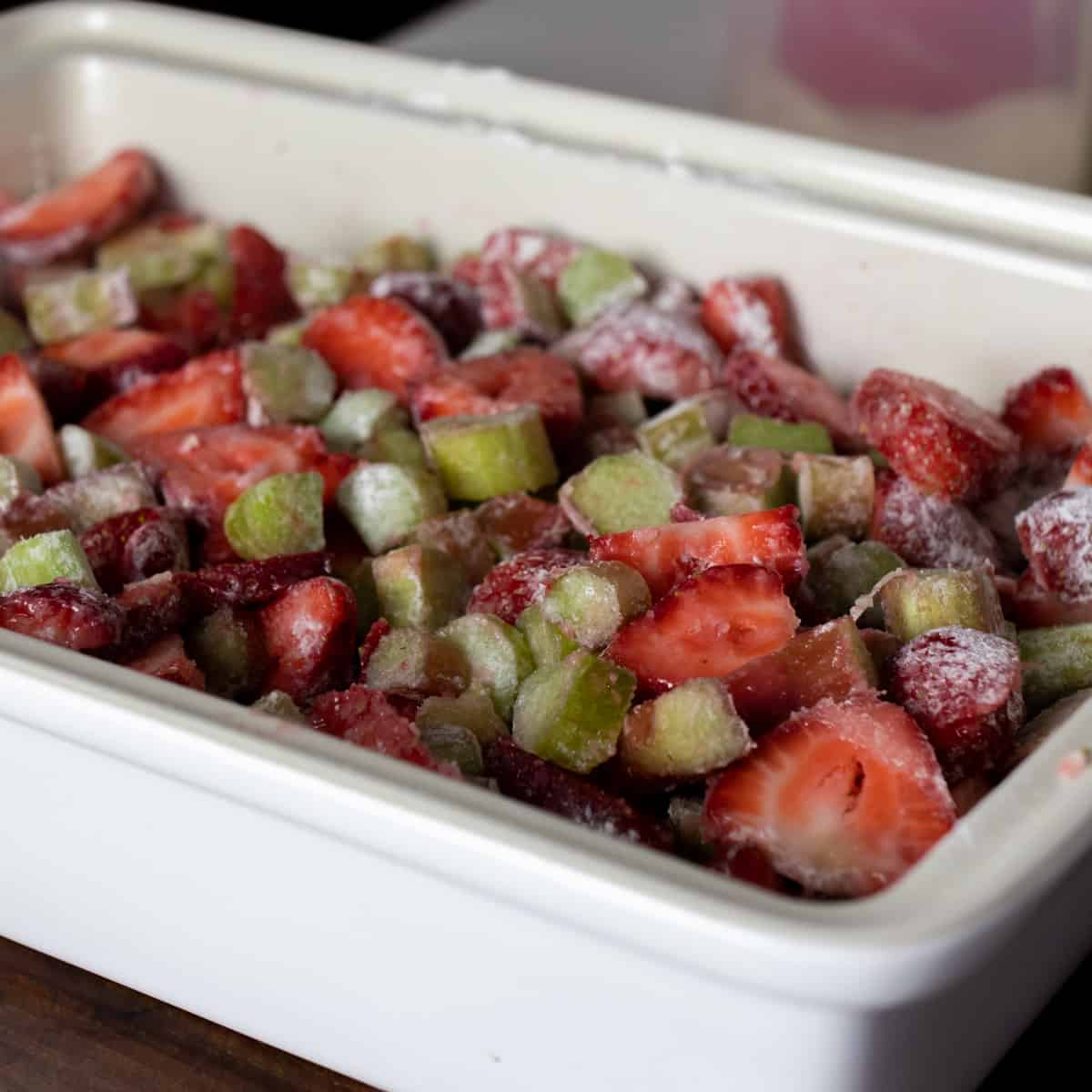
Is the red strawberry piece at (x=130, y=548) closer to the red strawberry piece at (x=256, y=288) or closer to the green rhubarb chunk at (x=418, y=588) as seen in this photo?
the green rhubarb chunk at (x=418, y=588)

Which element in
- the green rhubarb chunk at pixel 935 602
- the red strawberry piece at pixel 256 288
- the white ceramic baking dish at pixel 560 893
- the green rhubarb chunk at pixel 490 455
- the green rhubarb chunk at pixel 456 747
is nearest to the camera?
the white ceramic baking dish at pixel 560 893

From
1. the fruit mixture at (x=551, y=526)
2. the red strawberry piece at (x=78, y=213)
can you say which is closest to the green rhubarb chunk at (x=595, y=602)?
the fruit mixture at (x=551, y=526)

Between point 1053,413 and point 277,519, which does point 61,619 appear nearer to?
point 277,519

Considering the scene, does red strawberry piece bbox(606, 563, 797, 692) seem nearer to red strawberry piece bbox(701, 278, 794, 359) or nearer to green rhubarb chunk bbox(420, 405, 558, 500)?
green rhubarb chunk bbox(420, 405, 558, 500)

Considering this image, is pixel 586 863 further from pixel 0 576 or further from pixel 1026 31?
pixel 1026 31

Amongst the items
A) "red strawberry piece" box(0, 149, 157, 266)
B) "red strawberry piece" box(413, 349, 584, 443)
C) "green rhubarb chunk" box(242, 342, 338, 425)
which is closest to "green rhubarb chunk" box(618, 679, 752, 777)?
"red strawberry piece" box(413, 349, 584, 443)

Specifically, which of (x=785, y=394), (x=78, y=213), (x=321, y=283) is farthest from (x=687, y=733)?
(x=78, y=213)
